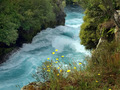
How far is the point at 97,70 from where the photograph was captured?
502 centimetres

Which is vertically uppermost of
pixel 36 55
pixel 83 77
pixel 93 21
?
pixel 93 21

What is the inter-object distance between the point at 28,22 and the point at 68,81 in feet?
52.0

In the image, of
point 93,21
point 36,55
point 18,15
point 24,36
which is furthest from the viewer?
point 24,36

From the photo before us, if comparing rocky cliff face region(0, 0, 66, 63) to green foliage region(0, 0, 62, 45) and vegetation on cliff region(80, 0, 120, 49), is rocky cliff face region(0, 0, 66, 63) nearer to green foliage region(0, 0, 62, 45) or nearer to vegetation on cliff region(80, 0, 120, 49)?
green foliage region(0, 0, 62, 45)

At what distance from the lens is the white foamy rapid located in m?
14.3

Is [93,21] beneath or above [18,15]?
above

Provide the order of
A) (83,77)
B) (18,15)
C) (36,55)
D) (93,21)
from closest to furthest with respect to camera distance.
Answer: (83,77)
(93,21)
(18,15)
(36,55)

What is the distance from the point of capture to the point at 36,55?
750 inches

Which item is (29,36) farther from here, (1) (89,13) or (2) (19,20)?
(1) (89,13)

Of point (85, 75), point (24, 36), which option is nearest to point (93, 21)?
point (85, 75)

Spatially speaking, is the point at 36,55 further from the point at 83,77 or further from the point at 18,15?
the point at 83,77

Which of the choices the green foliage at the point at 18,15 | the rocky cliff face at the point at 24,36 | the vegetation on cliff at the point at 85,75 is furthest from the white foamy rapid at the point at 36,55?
the vegetation on cliff at the point at 85,75

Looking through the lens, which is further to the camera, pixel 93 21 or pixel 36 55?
pixel 36 55

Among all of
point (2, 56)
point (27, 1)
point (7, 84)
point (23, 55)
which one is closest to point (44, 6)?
point (27, 1)
